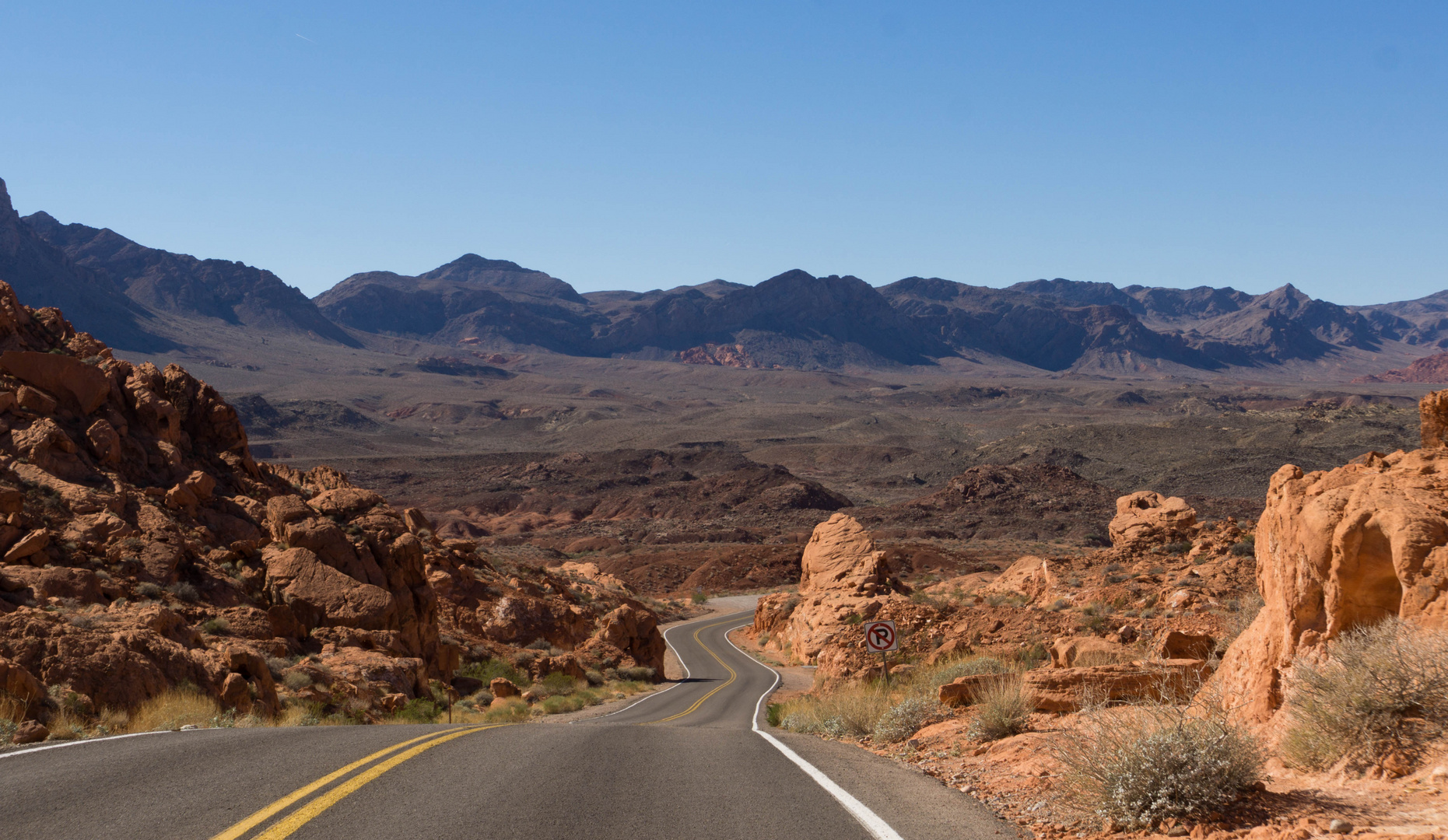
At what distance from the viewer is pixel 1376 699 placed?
17.9 feet

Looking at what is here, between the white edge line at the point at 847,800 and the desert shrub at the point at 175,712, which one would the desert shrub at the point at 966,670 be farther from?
the desert shrub at the point at 175,712

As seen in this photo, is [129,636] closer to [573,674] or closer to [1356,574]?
[1356,574]

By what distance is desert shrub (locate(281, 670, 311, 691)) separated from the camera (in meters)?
14.3

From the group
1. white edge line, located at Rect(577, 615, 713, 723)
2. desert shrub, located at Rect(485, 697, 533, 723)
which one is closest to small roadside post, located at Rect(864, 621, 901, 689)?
white edge line, located at Rect(577, 615, 713, 723)

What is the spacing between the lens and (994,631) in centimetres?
1814

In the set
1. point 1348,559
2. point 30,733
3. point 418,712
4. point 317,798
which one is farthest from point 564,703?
point 1348,559

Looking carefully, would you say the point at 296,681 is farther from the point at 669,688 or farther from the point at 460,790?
the point at 669,688

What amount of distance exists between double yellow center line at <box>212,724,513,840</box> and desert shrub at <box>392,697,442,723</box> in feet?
25.2

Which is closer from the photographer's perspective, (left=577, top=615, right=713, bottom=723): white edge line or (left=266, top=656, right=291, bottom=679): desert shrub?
(left=266, top=656, right=291, bottom=679): desert shrub

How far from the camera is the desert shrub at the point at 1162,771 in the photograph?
5.24 meters

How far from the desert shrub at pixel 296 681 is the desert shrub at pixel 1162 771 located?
1206cm

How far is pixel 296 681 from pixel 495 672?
10537 mm

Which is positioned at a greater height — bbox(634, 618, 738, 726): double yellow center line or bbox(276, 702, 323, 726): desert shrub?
bbox(276, 702, 323, 726): desert shrub

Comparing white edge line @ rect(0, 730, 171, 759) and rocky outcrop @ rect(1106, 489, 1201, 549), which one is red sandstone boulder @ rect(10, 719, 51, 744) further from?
rocky outcrop @ rect(1106, 489, 1201, 549)
